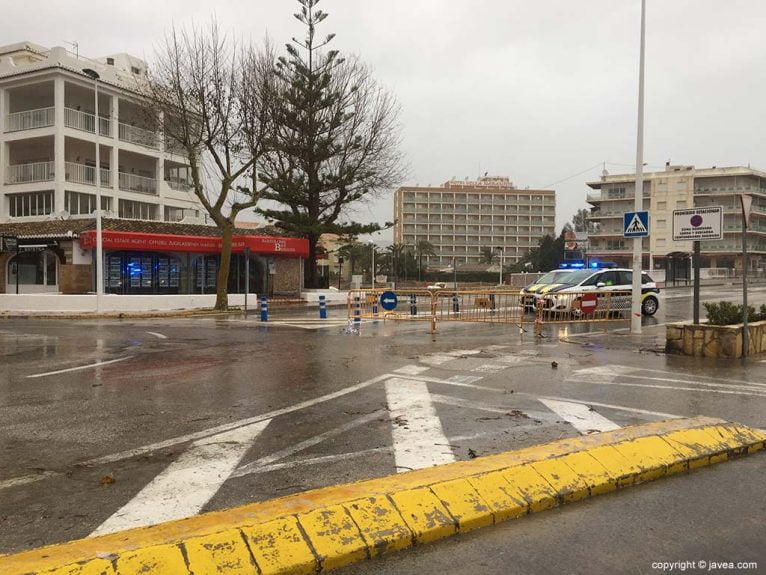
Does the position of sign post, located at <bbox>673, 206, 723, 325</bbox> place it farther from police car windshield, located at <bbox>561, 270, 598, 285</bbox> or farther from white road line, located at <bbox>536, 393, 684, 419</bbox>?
police car windshield, located at <bbox>561, 270, 598, 285</bbox>

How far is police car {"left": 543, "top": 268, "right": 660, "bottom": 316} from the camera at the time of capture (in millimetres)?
17844

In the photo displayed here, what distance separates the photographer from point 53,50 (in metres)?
32.5

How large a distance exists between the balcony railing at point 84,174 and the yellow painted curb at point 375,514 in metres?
35.4

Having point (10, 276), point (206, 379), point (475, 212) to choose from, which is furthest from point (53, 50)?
point (475, 212)

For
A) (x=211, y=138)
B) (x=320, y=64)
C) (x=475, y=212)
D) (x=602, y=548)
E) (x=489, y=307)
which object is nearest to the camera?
(x=602, y=548)

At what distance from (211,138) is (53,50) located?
14.4 m

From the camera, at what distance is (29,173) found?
34.5 m

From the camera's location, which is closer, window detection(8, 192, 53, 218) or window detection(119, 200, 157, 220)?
window detection(8, 192, 53, 218)

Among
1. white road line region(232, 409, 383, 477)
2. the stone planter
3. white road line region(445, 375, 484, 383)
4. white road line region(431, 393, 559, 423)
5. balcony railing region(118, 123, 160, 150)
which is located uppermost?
balcony railing region(118, 123, 160, 150)

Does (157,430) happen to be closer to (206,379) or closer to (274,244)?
(206,379)

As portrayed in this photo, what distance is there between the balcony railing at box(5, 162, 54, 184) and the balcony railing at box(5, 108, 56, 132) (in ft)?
6.67

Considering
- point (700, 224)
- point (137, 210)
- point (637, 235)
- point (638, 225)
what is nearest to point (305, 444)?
point (700, 224)

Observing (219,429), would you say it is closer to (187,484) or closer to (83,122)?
(187,484)

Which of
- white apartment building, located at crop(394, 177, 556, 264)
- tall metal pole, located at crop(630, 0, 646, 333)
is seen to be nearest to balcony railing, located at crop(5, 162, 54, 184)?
tall metal pole, located at crop(630, 0, 646, 333)
